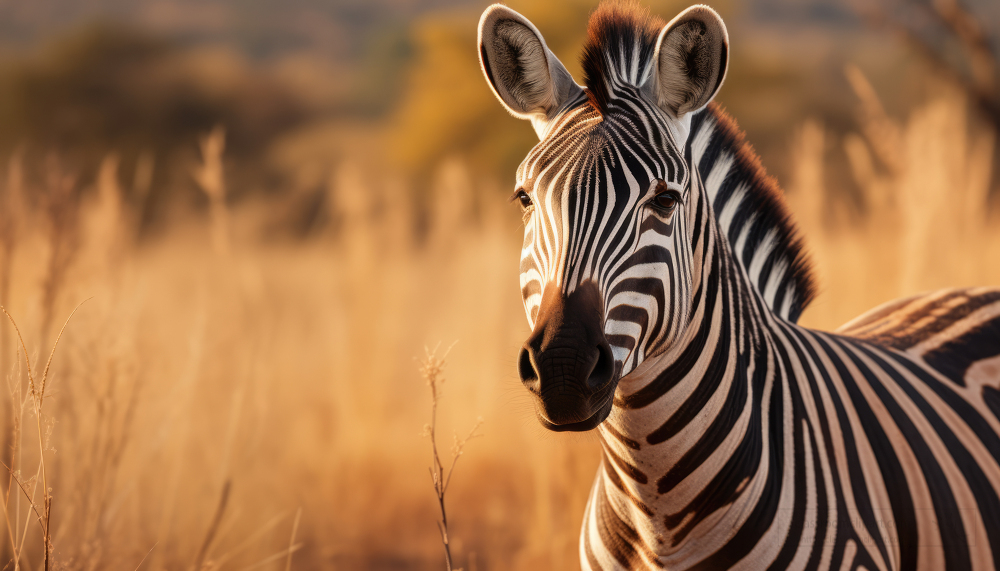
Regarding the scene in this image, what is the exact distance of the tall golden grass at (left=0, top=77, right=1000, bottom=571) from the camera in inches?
112

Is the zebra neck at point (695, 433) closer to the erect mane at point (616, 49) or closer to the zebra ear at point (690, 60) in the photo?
the zebra ear at point (690, 60)

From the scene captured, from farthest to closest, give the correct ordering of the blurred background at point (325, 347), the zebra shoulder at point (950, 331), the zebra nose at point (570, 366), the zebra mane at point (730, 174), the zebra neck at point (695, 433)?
the blurred background at point (325, 347) → the zebra shoulder at point (950, 331) → the zebra mane at point (730, 174) → the zebra neck at point (695, 433) → the zebra nose at point (570, 366)

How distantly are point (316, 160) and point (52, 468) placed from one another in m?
22.2

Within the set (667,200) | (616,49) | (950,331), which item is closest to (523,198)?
(667,200)

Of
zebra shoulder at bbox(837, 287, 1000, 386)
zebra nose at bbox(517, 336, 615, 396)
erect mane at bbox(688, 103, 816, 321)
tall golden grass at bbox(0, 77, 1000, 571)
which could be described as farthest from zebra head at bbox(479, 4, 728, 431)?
zebra shoulder at bbox(837, 287, 1000, 386)

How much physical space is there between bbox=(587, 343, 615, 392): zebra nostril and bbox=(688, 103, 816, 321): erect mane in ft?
2.58

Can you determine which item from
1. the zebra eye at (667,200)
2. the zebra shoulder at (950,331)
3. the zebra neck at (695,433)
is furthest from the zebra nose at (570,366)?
the zebra shoulder at (950,331)

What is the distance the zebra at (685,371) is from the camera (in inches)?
60.3

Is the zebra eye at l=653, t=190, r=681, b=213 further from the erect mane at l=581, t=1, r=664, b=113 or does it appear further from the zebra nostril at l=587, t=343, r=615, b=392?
the zebra nostril at l=587, t=343, r=615, b=392

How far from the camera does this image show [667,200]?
5.34 feet

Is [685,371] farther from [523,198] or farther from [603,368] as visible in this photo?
[523,198]

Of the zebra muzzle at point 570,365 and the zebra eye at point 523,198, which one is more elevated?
the zebra eye at point 523,198

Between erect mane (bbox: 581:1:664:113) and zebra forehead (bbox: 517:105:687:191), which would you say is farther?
erect mane (bbox: 581:1:664:113)

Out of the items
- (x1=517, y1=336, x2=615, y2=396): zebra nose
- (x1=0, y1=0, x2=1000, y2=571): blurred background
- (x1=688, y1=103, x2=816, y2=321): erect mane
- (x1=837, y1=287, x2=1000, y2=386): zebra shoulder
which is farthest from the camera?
(x1=0, y1=0, x2=1000, y2=571): blurred background
